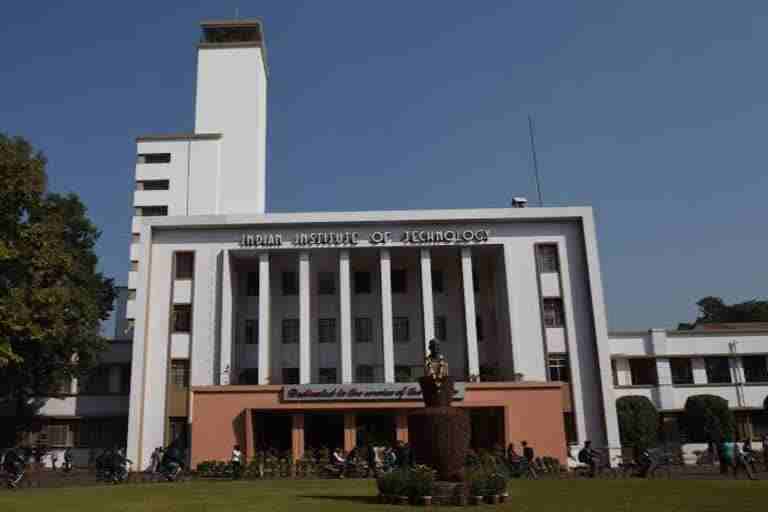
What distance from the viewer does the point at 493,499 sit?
61.2ft

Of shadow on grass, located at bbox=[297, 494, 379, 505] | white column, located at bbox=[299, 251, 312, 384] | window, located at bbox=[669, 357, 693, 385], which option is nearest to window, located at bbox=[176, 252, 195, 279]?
white column, located at bbox=[299, 251, 312, 384]

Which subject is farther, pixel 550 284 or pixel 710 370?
pixel 710 370

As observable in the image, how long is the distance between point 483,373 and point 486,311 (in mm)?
4612

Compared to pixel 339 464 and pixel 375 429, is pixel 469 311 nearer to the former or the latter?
pixel 375 429

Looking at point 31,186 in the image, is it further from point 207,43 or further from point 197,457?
point 207,43

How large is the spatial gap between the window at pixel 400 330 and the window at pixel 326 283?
171 inches

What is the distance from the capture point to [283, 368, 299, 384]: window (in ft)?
Result: 141

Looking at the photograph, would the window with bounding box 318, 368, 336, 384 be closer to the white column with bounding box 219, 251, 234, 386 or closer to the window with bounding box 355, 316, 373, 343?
the window with bounding box 355, 316, 373, 343

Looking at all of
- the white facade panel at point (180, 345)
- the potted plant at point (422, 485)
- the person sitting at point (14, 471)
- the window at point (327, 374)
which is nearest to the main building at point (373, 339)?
the white facade panel at point (180, 345)

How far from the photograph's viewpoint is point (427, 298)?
41.3 metres

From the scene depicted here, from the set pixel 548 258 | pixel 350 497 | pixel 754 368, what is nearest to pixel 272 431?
pixel 548 258

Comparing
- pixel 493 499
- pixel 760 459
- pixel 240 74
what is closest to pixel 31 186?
pixel 493 499

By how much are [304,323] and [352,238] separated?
5.61m

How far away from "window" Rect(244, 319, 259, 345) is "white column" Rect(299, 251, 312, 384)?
3869 millimetres
